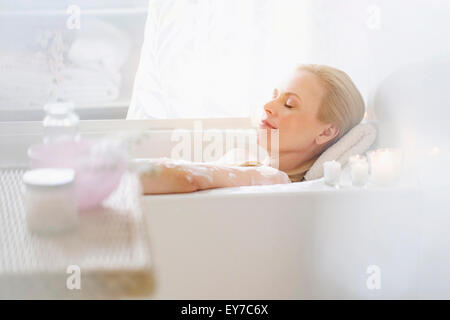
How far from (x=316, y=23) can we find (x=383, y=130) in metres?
0.41

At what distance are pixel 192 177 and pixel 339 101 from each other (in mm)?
409

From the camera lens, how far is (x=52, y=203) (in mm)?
717

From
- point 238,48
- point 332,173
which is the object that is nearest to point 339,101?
point 332,173

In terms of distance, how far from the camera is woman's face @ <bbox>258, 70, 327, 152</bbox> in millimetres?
1071

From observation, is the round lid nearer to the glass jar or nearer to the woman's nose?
the glass jar

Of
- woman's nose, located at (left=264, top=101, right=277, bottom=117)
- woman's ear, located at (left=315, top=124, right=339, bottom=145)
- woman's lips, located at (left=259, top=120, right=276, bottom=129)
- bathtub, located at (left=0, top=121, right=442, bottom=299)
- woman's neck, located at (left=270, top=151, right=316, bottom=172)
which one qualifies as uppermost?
woman's nose, located at (left=264, top=101, right=277, bottom=117)

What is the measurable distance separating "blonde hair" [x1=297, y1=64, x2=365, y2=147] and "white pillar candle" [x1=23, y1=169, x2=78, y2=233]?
1.87ft

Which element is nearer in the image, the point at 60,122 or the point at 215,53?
the point at 60,122

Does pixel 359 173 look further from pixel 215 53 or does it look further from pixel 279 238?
pixel 215 53

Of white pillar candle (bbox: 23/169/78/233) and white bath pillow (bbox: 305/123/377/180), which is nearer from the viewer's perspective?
white pillar candle (bbox: 23/169/78/233)

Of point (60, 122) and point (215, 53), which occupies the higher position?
point (215, 53)

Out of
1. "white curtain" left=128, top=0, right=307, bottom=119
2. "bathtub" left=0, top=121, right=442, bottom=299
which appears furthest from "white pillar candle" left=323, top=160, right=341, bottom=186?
"white curtain" left=128, top=0, right=307, bottom=119

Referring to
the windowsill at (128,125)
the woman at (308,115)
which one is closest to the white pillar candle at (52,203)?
the windowsill at (128,125)

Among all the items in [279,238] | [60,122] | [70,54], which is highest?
[70,54]
